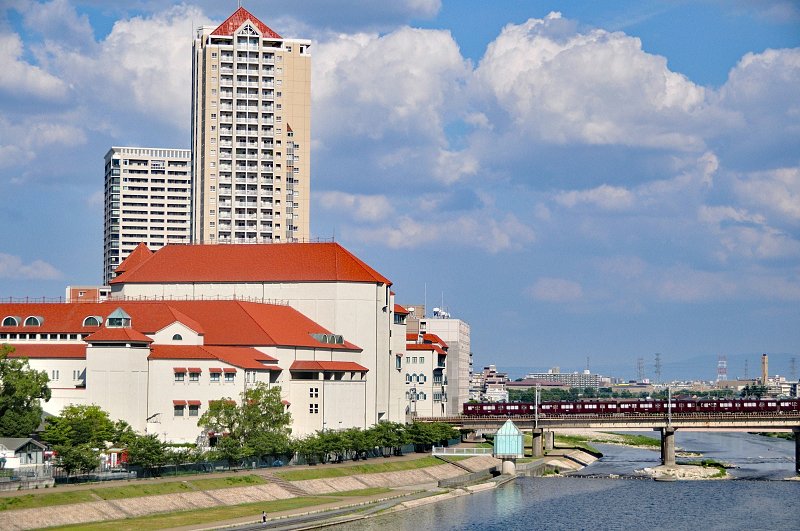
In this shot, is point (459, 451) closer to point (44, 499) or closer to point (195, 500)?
point (195, 500)

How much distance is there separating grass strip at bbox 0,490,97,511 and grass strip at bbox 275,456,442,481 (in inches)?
1207

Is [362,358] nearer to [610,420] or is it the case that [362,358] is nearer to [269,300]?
[269,300]

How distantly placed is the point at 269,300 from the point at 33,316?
36062 millimetres

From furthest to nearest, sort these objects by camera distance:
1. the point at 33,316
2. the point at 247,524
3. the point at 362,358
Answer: the point at 362,358
the point at 33,316
the point at 247,524

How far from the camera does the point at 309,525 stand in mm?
106688

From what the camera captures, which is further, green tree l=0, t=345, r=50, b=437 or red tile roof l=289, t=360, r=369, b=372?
red tile roof l=289, t=360, r=369, b=372

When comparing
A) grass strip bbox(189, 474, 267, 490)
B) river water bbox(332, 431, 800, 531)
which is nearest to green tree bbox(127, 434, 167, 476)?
grass strip bbox(189, 474, 267, 490)

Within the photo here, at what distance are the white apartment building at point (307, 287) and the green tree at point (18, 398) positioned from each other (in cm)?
5200

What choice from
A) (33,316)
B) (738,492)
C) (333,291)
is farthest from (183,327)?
(738,492)

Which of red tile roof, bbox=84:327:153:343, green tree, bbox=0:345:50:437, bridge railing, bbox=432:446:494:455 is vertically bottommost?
bridge railing, bbox=432:446:494:455

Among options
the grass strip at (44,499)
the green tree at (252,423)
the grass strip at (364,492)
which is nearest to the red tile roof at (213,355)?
the green tree at (252,423)

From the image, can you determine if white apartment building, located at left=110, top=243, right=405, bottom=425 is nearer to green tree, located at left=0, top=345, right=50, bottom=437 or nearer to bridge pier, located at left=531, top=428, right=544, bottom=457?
bridge pier, located at left=531, top=428, right=544, bottom=457

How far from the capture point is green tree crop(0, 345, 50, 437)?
423ft

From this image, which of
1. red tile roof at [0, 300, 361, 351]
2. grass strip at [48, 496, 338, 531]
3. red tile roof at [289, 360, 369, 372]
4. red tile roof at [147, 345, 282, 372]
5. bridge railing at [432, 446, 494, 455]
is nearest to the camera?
grass strip at [48, 496, 338, 531]
